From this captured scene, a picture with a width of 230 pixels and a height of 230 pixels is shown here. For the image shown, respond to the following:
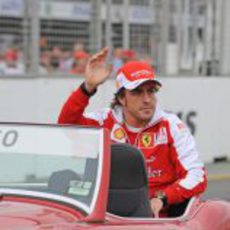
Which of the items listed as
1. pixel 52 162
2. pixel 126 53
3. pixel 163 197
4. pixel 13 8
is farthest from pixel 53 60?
pixel 52 162

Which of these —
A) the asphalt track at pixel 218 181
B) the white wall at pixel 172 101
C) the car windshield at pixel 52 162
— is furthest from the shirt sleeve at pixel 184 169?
the white wall at pixel 172 101

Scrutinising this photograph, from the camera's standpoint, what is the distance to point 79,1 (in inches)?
Result: 529

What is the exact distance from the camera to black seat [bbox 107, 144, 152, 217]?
454 centimetres

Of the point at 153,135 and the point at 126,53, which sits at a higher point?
the point at 126,53

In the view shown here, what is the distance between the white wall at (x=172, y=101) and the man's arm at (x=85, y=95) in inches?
245

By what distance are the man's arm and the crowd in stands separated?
6.35m

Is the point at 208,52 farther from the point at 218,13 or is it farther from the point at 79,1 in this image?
the point at 79,1

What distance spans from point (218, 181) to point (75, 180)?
844cm

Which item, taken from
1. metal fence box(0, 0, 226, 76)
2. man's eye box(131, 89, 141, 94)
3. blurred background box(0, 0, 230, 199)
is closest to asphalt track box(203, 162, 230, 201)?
blurred background box(0, 0, 230, 199)

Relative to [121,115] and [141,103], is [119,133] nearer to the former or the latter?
[121,115]

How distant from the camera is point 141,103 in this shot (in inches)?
217

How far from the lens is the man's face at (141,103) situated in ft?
18.0

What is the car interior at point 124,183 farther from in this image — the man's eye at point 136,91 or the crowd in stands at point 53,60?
the crowd in stands at point 53,60

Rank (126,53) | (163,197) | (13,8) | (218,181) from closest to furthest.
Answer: (163,197), (13,8), (218,181), (126,53)
